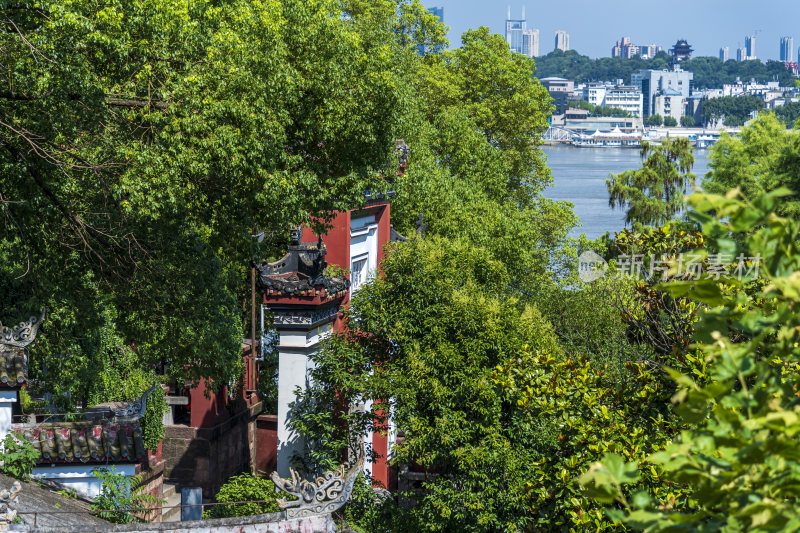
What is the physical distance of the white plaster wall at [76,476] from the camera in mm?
11828

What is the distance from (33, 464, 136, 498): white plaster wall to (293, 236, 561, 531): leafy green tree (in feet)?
8.93

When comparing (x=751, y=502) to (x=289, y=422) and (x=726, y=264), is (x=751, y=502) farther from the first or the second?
(x=289, y=422)

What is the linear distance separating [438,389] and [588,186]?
9755 centimetres

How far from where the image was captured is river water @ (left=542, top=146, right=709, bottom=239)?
73938 mm

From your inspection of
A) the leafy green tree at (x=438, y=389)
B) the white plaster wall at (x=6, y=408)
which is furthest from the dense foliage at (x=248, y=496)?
the white plaster wall at (x=6, y=408)

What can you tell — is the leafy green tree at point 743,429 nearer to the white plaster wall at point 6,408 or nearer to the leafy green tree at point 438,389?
the leafy green tree at point 438,389

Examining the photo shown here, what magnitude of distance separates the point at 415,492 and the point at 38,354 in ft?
18.6

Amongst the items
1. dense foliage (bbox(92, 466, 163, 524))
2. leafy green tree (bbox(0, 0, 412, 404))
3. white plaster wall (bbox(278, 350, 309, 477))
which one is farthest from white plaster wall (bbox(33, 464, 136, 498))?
white plaster wall (bbox(278, 350, 309, 477))

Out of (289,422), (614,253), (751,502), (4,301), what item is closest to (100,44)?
(4,301)

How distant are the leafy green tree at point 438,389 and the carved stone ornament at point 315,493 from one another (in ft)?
5.96

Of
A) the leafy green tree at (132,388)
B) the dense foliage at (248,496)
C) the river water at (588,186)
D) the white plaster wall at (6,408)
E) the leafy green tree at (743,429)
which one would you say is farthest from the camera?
the river water at (588,186)

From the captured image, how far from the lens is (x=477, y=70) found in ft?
118

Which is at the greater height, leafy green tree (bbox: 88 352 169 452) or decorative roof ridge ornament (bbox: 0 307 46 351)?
decorative roof ridge ornament (bbox: 0 307 46 351)

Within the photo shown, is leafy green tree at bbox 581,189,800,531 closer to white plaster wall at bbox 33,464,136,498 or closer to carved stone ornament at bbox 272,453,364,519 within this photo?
carved stone ornament at bbox 272,453,364,519
